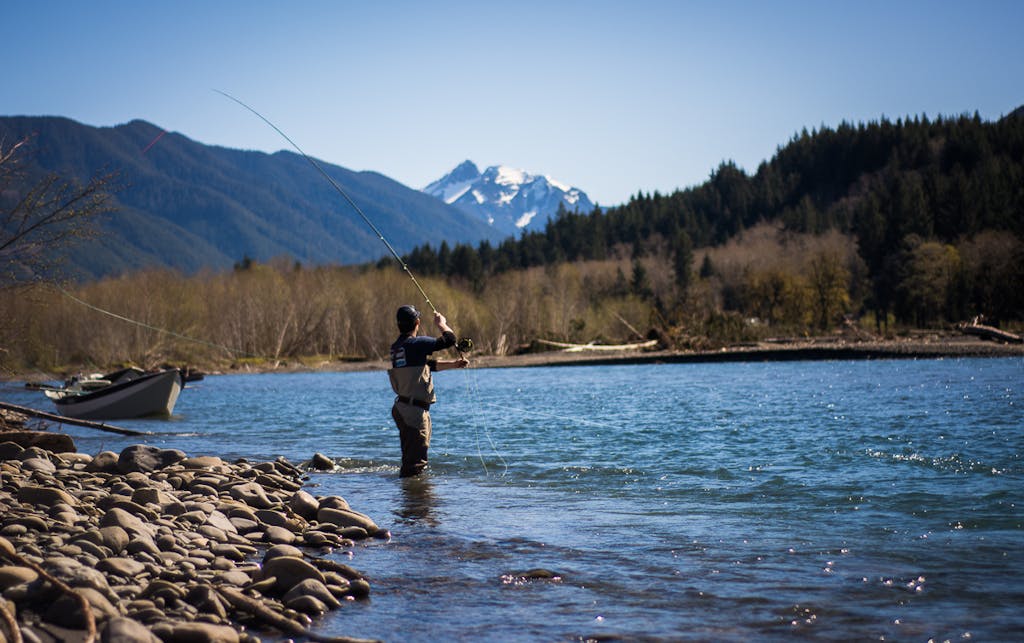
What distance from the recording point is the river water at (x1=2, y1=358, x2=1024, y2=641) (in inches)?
222

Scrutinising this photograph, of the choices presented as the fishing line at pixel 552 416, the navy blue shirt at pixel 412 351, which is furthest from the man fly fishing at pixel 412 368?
the fishing line at pixel 552 416

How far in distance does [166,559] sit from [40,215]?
8.95 metres

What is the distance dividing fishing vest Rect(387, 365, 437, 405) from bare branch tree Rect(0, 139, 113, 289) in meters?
5.65

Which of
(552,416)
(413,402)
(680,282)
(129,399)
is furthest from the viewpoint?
(680,282)

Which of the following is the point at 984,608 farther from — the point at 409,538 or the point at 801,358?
the point at 801,358

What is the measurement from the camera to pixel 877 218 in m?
98.9

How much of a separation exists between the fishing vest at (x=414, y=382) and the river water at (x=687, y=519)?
117 centimetres

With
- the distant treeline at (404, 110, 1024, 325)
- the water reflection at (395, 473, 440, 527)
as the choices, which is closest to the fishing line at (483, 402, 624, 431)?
the water reflection at (395, 473, 440, 527)

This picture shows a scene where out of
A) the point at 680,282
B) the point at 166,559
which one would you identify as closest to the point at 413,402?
the point at 166,559

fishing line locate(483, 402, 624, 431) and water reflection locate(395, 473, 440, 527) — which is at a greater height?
water reflection locate(395, 473, 440, 527)

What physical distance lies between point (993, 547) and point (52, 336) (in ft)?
196

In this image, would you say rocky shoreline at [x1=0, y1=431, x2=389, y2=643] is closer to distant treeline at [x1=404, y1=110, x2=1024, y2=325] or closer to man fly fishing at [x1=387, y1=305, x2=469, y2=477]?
man fly fishing at [x1=387, y1=305, x2=469, y2=477]

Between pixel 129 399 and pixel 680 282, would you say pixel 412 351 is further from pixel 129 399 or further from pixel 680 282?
pixel 680 282

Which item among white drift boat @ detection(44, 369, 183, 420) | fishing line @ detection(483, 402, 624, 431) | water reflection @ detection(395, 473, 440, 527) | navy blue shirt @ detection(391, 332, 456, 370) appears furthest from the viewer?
white drift boat @ detection(44, 369, 183, 420)
